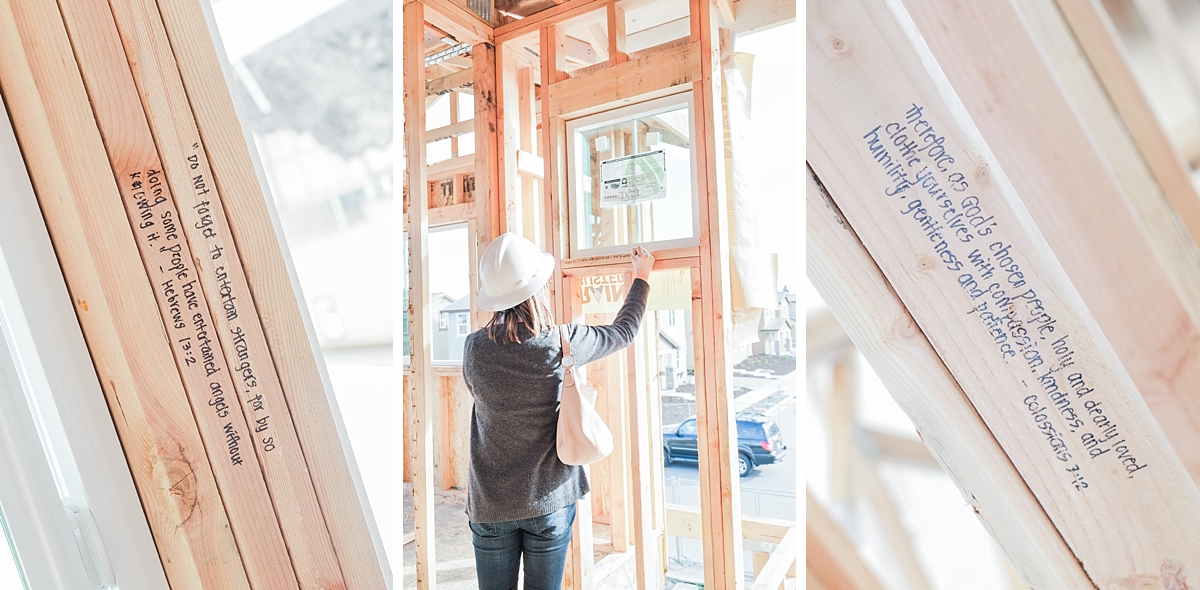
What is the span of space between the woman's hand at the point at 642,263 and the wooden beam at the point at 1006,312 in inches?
63.9

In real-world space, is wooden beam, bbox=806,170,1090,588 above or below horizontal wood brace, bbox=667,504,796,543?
above

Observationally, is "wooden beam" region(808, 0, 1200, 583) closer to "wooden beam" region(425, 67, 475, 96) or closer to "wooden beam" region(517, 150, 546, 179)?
"wooden beam" region(517, 150, 546, 179)

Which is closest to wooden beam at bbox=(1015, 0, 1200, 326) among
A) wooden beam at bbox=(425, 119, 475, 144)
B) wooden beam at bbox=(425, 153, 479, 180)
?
wooden beam at bbox=(425, 153, 479, 180)

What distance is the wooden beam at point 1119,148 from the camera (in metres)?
0.63

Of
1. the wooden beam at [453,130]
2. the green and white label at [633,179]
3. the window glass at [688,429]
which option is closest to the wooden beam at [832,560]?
the green and white label at [633,179]

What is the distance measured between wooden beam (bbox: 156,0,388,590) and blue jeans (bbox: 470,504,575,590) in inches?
54.0

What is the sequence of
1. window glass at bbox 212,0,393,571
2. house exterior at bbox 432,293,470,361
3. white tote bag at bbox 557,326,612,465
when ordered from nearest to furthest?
window glass at bbox 212,0,393,571
white tote bag at bbox 557,326,612,465
house exterior at bbox 432,293,470,361

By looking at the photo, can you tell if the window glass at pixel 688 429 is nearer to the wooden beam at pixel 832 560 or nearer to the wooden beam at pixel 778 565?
the wooden beam at pixel 778 565

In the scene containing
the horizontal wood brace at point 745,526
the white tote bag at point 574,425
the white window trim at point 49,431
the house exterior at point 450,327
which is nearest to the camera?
the white window trim at point 49,431

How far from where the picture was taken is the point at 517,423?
1916 mm

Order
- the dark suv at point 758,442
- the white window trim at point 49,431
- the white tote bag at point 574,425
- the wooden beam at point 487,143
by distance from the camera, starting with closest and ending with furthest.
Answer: the white window trim at point 49,431 → the white tote bag at point 574,425 → the wooden beam at point 487,143 → the dark suv at point 758,442

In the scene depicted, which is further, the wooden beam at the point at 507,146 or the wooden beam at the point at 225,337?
the wooden beam at the point at 507,146

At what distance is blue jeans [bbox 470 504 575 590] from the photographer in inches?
77.0

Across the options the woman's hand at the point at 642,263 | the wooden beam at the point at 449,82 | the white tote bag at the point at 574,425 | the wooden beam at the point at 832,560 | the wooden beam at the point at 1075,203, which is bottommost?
the white tote bag at the point at 574,425
